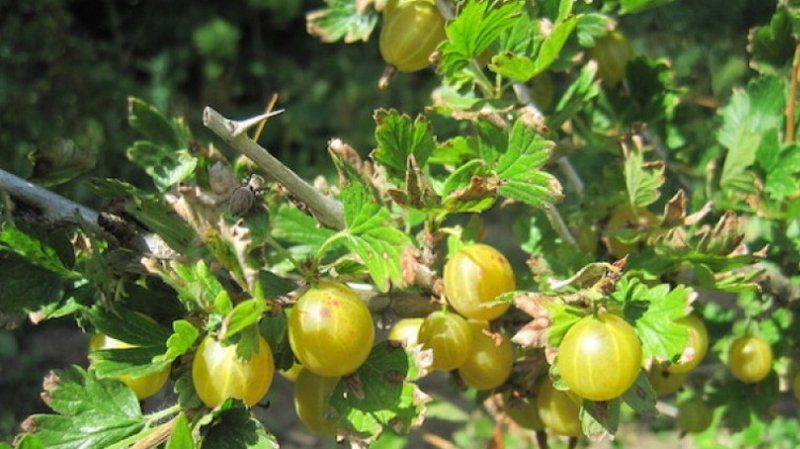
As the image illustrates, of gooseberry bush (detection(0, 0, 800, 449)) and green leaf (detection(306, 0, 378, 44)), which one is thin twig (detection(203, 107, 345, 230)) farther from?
green leaf (detection(306, 0, 378, 44))

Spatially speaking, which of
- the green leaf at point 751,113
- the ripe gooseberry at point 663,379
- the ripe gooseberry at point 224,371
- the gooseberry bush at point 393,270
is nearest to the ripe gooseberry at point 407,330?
the gooseberry bush at point 393,270

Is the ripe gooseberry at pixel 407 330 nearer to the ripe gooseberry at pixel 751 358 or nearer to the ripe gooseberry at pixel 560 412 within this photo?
the ripe gooseberry at pixel 560 412

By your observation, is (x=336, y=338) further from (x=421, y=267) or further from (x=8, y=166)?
(x=8, y=166)

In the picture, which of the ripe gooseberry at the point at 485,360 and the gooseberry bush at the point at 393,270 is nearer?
the gooseberry bush at the point at 393,270

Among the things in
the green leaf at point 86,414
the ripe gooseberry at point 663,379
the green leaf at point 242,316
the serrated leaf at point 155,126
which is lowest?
the ripe gooseberry at point 663,379

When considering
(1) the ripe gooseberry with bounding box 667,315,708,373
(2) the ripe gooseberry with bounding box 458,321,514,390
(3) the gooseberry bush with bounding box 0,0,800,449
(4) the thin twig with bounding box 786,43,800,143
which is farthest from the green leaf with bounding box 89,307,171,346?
(4) the thin twig with bounding box 786,43,800,143

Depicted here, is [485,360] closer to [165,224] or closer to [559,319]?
[559,319]

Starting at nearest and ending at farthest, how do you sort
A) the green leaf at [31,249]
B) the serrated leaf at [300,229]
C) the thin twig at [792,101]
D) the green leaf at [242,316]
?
the green leaf at [242,316] < the green leaf at [31,249] < the serrated leaf at [300,229] < the thin twig at [792,101]
